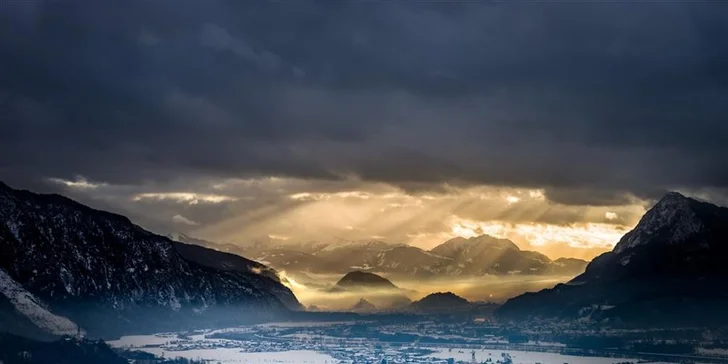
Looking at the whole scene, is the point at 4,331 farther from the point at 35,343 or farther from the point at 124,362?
the point at 124,362

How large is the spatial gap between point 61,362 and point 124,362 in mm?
19968

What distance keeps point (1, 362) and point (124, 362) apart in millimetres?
33679

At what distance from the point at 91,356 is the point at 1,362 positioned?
25.6 metres

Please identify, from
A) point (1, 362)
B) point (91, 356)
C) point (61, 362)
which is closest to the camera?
point (1, 362)

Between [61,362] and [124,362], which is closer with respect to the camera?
[61,362]

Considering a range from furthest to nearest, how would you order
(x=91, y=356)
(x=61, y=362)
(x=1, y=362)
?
(x=91, y=356) < (x=61, y=362) < (x=1, y=362)

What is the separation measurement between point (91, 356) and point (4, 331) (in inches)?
687

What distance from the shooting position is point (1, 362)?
16938 cm

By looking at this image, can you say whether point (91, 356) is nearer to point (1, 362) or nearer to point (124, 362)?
point (124, 362)

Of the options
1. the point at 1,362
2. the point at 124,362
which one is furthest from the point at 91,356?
the point at 1,362

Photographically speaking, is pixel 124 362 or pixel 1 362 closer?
pixel 1 362

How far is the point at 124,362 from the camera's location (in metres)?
199

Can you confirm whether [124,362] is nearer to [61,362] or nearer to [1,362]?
[61,362]

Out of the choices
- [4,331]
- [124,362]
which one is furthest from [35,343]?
[124,362]
